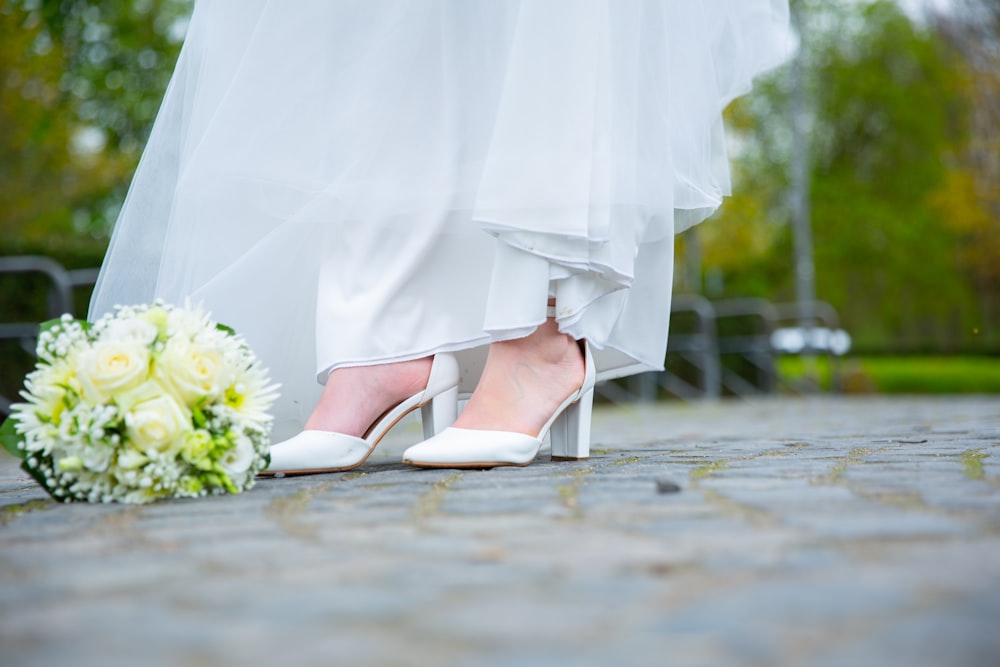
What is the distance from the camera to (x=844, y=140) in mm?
30156

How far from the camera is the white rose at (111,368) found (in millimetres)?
1812

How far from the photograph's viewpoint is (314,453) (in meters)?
2.21

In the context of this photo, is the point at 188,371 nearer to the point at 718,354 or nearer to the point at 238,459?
the point at 238,459

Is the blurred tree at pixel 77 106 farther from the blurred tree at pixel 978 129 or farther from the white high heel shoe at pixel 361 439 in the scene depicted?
the blurred tree at pixel 978 129

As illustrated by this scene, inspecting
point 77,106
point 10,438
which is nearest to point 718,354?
point 77,106

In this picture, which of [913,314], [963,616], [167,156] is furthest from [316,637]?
[913,314]

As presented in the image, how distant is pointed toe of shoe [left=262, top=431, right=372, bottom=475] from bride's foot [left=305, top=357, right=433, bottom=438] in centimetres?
3

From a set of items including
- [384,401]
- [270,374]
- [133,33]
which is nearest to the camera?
[384,401]

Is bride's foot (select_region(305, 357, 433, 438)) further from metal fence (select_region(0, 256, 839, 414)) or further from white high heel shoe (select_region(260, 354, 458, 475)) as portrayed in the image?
metal fence (select_region(0, 256, 839, 414))

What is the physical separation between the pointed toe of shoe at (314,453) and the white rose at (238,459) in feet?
0.73

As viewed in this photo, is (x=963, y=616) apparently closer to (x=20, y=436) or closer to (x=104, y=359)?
(x=104, y=359)

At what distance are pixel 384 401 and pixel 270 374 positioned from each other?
0.40 m
